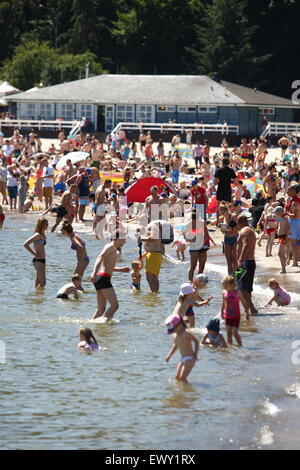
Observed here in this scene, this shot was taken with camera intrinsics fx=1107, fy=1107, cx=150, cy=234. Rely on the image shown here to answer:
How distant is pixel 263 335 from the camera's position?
1712cm

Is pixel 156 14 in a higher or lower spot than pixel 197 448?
higher

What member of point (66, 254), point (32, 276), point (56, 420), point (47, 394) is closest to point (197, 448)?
point (56, 420)

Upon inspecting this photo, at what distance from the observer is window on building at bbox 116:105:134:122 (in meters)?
58.3

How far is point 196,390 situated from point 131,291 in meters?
7.53

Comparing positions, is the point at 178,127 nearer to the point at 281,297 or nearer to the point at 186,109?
the point at 186,109

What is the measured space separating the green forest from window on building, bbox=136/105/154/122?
8671 millimetres

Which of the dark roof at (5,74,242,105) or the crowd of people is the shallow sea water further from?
the dark roof at (5,74,242,105)

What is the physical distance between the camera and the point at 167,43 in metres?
69.9

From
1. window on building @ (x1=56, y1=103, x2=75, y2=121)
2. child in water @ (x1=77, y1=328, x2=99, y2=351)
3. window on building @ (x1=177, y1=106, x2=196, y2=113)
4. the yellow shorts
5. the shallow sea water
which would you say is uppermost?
window on building @ (x1=177, y1=106, x2=196, y2=113)

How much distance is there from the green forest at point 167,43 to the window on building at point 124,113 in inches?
346

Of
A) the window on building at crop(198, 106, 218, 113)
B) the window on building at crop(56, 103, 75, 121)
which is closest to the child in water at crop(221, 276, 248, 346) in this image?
the window on building at crop(198, 106, 218, 113)

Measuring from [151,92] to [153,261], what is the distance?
3933 centimetres

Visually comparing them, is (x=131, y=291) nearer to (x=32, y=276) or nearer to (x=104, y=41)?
(x=32, y=276)

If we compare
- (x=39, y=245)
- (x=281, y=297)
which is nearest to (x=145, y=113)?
(x=39, y=245)
